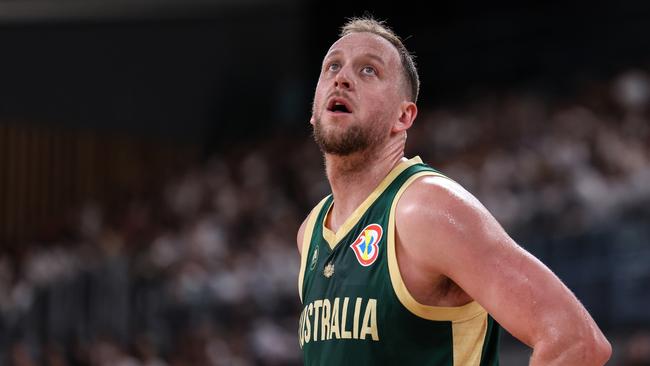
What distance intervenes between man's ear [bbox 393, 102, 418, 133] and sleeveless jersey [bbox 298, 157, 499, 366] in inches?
5.9

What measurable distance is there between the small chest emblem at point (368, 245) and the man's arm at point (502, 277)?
19 centimetres

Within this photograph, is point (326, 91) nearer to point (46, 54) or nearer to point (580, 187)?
point (580, 187)

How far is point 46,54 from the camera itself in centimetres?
1947

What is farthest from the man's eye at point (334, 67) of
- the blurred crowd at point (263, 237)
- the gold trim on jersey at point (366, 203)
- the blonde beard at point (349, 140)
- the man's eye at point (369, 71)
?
the blurred crowd at point (263, 237)

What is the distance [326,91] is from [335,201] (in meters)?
0.43

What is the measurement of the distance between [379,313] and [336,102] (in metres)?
0.84

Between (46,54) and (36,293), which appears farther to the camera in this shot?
(46,54)

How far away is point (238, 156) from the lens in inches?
731

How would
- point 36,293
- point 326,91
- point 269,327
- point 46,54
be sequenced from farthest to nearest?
point 46,54 < point 36,293 < point 269,327 < point 326,91

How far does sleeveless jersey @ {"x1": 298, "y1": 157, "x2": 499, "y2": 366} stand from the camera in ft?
12.3

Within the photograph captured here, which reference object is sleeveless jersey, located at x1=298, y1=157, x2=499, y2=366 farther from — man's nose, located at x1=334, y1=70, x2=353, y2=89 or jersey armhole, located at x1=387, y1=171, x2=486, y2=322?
man's nose, located at x1=334, y1=70, x2=353, y2=89

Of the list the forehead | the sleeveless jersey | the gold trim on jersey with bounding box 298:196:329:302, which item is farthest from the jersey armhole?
the forehead

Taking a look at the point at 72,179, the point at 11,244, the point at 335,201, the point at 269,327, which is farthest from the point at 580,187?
the point at 72,179

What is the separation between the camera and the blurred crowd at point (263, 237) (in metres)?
11.2
